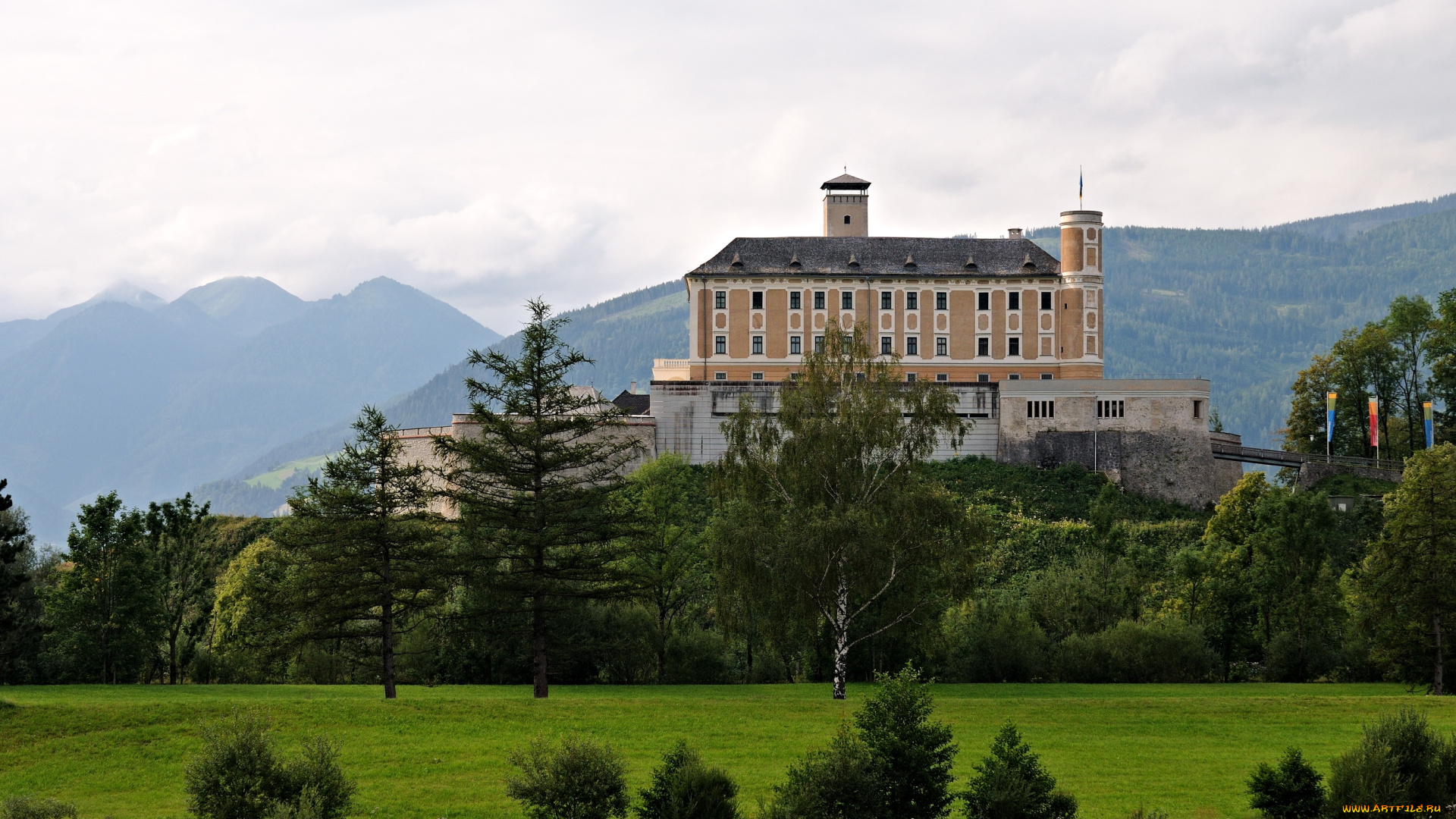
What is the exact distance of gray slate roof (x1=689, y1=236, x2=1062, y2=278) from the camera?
251 feet

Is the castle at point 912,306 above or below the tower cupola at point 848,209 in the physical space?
below

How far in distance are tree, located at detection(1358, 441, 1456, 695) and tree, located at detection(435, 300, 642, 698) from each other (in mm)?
21343

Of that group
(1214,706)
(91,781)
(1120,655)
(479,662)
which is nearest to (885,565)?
(1214,706)

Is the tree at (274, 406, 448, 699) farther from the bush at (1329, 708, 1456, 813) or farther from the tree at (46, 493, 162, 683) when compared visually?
the bush at (1329, 708, 1456, 813)

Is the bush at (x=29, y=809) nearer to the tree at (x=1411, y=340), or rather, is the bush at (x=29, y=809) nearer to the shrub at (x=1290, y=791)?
the shrub at (x=1290, y=791)

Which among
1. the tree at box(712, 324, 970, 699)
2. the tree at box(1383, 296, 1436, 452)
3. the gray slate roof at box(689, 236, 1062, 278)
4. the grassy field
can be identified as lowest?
the grassy field

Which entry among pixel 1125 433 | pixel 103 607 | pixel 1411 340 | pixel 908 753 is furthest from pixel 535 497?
pixel 1411 340

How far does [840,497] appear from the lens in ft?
119

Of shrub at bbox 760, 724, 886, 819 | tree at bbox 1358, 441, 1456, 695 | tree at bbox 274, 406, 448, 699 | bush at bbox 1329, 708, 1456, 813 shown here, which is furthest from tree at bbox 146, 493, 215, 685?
tree at bbox 1358, 441, 1456, 695

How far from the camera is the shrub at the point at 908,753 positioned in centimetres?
2072

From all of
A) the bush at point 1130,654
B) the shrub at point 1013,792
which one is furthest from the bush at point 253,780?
the bush at point 1130,654

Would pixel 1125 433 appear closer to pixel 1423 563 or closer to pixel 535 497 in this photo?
pixel 1423 563

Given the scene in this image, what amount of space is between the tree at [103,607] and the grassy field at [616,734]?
4302mm

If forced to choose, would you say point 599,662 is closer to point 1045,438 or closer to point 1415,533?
point 1415,533
